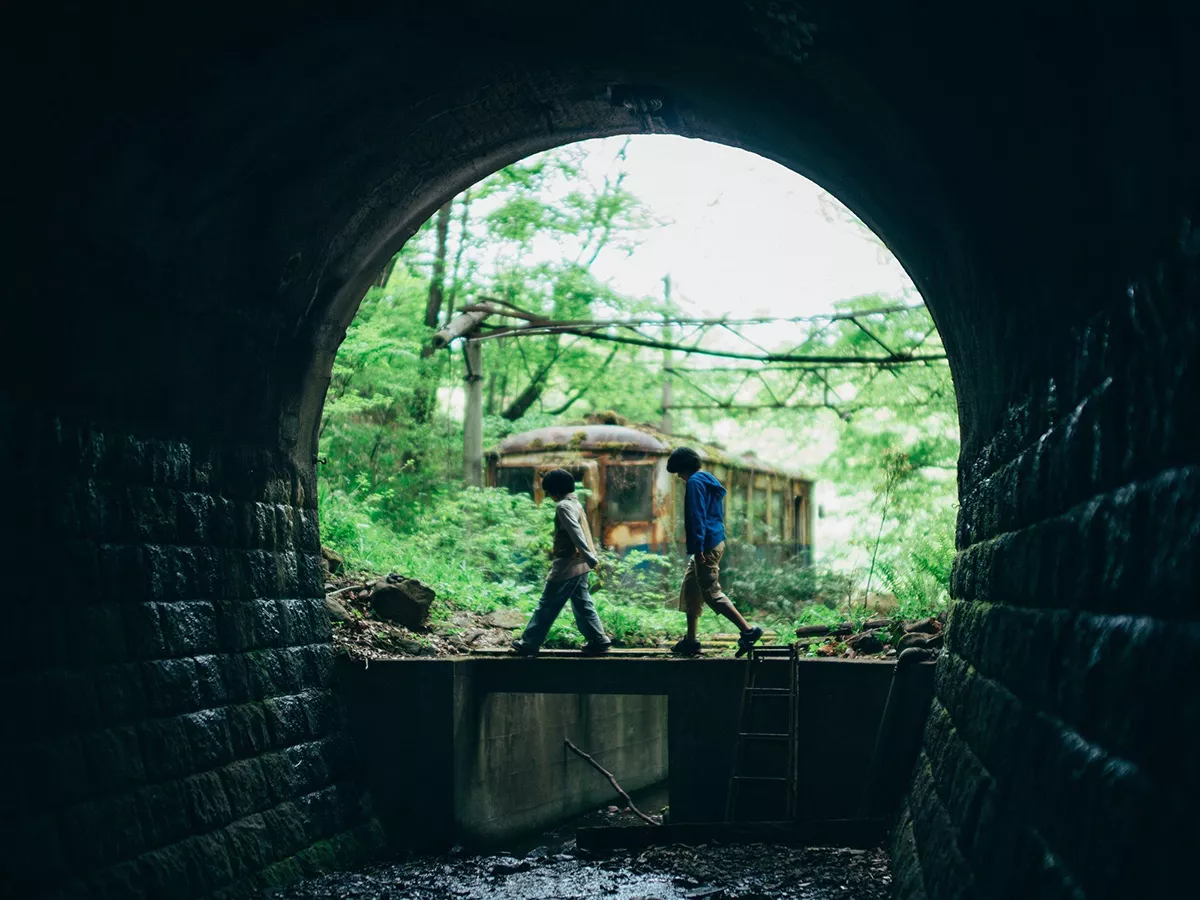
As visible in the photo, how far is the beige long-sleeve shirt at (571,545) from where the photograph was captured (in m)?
10.3

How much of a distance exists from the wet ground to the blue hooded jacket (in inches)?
99.3

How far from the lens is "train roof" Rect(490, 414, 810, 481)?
1981 cm

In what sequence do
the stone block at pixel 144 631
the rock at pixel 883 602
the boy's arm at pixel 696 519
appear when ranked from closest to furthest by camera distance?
1. the stone block at pixel 144 631
2. the boy's arm at pixel 696 519
3. the rock at pixel 883 602

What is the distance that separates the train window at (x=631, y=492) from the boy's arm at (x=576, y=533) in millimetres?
9330

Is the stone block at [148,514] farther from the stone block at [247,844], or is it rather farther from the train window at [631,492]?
the train window at [631,492]

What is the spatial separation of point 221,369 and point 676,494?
1304 cm

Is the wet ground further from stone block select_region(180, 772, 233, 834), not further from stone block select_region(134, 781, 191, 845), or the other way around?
stone block select_region(134, 781, 191, 845)

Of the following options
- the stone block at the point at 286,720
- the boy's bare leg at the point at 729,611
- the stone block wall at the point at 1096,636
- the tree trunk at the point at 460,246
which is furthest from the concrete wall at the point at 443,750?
the tree trunk at the point at 460,246

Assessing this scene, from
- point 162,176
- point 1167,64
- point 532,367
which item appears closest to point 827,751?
point 162,176

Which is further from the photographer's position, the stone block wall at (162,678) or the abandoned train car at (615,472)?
the abandoned train car at (615,472)

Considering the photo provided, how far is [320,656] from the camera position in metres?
9.45

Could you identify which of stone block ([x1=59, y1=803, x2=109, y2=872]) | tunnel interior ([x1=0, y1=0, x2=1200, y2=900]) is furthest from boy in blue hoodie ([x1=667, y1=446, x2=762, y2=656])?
stone block ([x1=59, y1=803, x2=109, y2=872])

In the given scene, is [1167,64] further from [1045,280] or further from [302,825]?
[302,825]

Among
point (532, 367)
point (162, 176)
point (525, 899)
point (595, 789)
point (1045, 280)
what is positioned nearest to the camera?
point (1045, 280)
